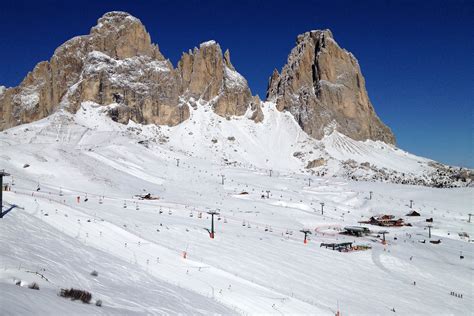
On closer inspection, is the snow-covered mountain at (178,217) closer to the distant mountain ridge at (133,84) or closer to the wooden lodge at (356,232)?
the distant mountain ridge at (133,84)


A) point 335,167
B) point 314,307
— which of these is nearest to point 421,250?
point 314,307

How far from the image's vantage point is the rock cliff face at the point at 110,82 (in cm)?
15162

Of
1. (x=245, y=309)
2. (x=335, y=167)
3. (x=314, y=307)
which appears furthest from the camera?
(x=335, y=167)

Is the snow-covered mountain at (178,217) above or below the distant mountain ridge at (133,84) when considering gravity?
below

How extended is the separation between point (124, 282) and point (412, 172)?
171 meters

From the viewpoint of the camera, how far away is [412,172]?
548ft

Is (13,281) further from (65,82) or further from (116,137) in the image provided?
(65,82)

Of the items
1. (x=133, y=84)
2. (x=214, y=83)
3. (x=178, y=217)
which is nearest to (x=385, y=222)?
(x=178, y=217)

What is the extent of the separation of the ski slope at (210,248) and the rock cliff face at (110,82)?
86093 mm

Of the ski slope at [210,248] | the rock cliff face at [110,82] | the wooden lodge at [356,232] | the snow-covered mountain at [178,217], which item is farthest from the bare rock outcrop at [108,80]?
the wooden lodge at [356,232]

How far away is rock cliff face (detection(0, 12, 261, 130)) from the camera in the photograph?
152m

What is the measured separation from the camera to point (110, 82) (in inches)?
5979

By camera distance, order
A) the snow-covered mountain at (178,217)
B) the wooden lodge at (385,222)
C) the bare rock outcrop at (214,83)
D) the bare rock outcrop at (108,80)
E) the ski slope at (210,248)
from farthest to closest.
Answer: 1. the bare rock outcrop at (214,83)
2. the bare rock outcrop at (108,80)
3. the wooden lodge at (385,222)
4. the snow-covered mountain at (178,217)
5. the ski slope at (210,248)

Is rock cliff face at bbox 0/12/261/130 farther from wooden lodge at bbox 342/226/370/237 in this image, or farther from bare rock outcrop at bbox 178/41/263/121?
wooden lodge at bbox 342/226/370/237
